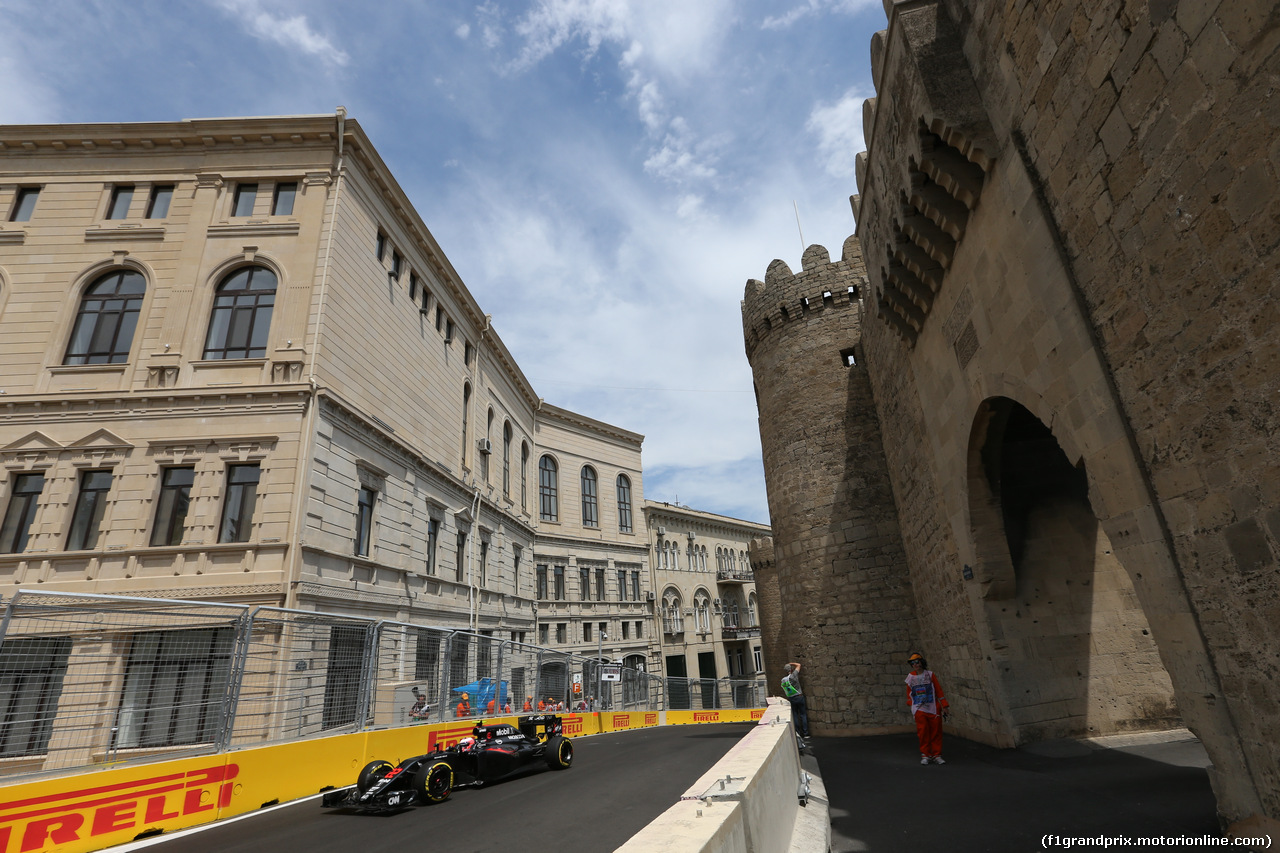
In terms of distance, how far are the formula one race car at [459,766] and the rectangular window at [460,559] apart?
13.6 metres

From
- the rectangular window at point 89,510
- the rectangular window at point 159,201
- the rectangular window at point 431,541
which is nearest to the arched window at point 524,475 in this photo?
the rectangular window at point 431,541

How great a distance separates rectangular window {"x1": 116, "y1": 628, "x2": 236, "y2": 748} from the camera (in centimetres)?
633

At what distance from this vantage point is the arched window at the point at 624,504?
39431 mm

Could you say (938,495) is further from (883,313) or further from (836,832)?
(836,832)

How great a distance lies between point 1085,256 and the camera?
513 centimetres

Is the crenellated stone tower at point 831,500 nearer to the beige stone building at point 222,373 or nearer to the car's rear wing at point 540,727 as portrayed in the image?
the car's rear wing at point 540,727

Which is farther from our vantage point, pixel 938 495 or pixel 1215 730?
pixel 938 495

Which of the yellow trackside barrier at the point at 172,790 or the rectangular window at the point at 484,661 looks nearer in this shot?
the yellow trackside barrier at the point at 172,790

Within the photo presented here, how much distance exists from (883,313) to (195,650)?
10.9 m

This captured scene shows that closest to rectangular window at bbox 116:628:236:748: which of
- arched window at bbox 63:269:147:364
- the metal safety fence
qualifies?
the metal safety fence

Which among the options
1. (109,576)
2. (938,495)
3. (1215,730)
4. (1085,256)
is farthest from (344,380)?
(1215,730)

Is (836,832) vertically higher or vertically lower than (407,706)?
lower

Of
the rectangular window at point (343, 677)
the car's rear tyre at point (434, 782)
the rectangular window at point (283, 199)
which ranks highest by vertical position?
the rectangular window at point (283, 199)

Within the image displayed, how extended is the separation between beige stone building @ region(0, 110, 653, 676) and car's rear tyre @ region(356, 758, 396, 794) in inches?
300
